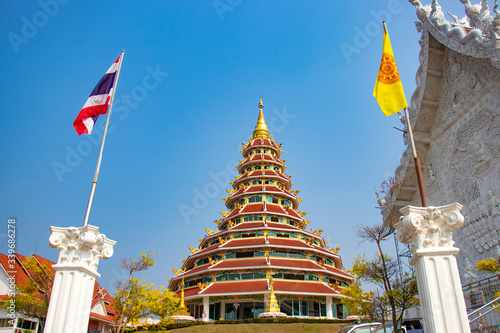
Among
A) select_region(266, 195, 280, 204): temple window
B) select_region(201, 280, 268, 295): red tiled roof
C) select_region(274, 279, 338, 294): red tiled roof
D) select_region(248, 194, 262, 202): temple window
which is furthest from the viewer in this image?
select_region(266, 195, 280, 204): temple window

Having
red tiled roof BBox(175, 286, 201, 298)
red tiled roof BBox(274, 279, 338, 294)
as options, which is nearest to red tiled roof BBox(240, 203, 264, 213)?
red tiled roof BBox(274, 279, 338, 294)

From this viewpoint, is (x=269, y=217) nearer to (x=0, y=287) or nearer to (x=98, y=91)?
(x=0, y=287)

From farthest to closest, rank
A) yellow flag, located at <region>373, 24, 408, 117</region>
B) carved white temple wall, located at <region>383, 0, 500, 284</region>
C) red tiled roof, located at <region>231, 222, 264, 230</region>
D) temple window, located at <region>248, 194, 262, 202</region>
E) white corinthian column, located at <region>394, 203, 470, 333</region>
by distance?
1. temple window, located at <region>248, 194, 262, 202</region>
2. red tiled roof, located at <region>231, 222, 264, 230</region>
3. carved white temple wall, located at <region>383, 0, 500, 284</region>
4. yellow flag, located at <region>373, 24, 408, 117</region>
5. white corinthian column, located at <region>394, 203, 470, 333</region>

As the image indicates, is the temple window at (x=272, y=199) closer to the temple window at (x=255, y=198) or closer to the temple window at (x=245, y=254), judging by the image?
the temple window at (x=255, y=198)

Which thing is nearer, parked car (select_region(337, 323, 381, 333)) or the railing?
the railing

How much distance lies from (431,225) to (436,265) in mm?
870

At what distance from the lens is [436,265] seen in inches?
307

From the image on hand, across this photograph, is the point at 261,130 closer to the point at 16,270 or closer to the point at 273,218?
the point at 273,218

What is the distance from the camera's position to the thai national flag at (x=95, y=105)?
40.1ft

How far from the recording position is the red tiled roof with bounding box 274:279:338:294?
28547 mm

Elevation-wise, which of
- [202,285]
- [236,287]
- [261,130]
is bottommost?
[236,287]

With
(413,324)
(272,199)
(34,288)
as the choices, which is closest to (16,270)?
(34,288)

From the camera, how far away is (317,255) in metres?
33.6

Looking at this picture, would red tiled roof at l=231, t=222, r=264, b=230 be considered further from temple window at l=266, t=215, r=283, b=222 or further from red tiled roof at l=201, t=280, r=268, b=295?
red tiled roof at l=201, t=280, r=268, b=295
